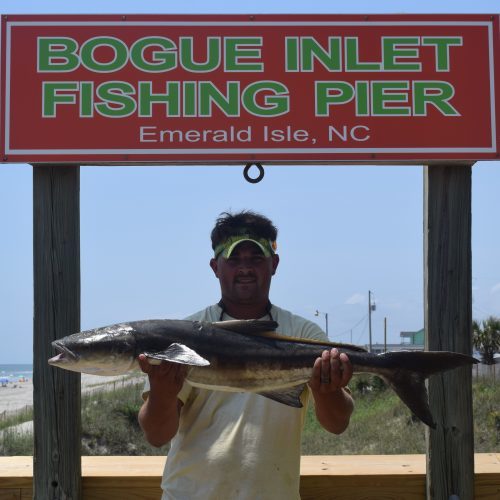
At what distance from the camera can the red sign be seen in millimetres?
4129

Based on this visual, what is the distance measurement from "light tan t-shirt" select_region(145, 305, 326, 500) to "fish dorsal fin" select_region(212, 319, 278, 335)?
1.50 feet

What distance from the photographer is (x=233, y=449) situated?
3.52 meters

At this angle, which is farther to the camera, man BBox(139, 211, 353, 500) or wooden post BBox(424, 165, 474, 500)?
wooden post BBox(424, 165, 474, 500)

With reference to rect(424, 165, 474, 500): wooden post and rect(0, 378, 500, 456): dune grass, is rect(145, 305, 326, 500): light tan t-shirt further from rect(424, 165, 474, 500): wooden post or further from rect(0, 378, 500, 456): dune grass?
rect(0, 378, 500, 456): dune grass

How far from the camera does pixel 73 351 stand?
3.11 metres

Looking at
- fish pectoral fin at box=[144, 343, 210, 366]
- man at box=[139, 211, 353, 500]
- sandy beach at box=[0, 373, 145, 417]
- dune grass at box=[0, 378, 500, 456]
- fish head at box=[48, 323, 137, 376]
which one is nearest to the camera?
fish pectoral fin at box=[144, 343, 210, 366]

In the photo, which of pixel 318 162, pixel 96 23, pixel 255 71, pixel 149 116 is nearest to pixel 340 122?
pixel 318 162

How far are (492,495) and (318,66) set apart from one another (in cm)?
261

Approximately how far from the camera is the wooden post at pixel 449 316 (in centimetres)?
411

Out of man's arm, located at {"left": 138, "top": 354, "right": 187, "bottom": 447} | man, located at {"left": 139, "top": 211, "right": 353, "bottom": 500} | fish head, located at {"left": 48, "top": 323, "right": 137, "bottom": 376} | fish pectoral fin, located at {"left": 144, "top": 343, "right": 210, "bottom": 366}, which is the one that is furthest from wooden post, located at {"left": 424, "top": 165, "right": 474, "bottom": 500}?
fish head, located at {"left": 48, "top": 323, "right": 137, "bottom": 376}

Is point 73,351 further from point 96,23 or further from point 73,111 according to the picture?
point 96,23

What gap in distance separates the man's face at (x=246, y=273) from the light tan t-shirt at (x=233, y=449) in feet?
1.66

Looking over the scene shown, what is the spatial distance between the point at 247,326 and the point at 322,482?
1.33 m

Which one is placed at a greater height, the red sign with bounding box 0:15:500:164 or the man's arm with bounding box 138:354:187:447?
the red sign with bounding box 0:15:500:164
